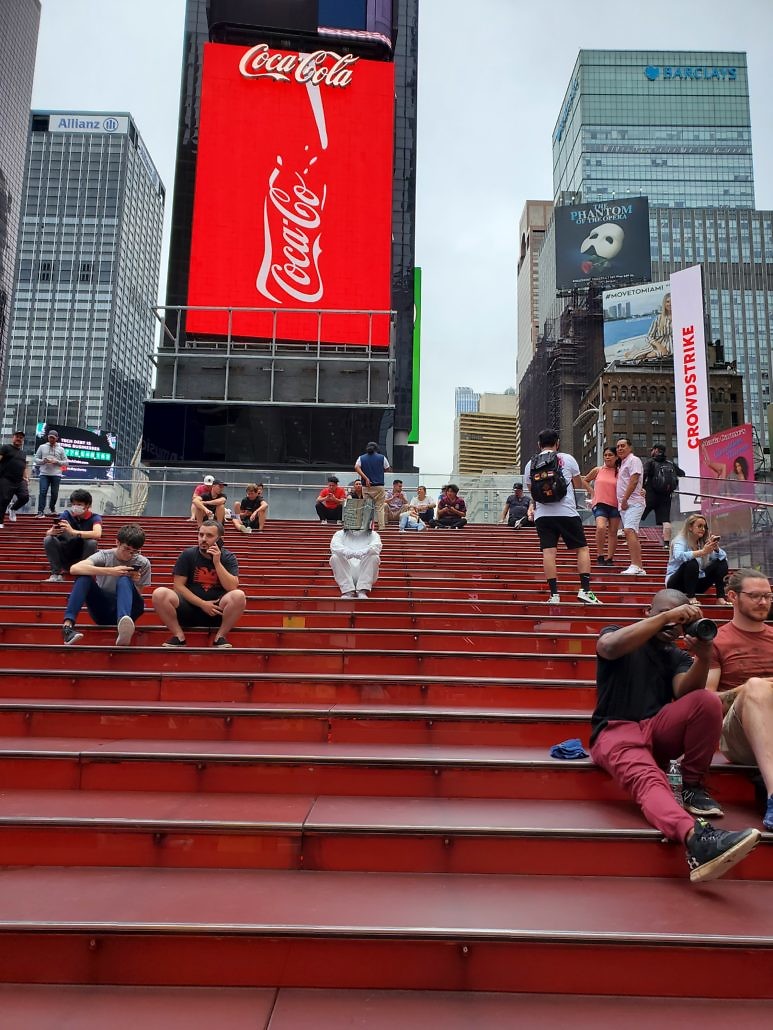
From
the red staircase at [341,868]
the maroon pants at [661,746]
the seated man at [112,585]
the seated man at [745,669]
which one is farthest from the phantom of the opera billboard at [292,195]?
the maroon pants at [661,746]

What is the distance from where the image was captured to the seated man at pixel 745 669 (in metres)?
3.38

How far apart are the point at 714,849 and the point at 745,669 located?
134cm

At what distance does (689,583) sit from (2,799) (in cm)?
602

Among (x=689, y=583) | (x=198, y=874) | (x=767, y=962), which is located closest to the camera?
(x=767, y=962)

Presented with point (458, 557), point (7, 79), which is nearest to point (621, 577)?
point (458, 557)

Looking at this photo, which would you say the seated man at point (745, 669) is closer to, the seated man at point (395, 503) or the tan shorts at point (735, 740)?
the tan shorts at point (735, 740)

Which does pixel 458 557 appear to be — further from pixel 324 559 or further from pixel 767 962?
pixel 767 962

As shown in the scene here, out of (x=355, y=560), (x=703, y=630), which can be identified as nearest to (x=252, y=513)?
(x=355, y=560)

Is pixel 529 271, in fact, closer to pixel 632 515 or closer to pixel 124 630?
pixel 632 515

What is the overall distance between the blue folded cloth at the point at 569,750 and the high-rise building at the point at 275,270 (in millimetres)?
17040

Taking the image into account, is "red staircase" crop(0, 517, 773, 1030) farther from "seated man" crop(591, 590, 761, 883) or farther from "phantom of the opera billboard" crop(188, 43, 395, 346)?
"phantom of the opera billboard" crop(188, 43, 395, 346)

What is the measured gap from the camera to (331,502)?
1373 cm

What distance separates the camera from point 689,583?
7.10 meters

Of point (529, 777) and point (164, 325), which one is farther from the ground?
point (164, 325)
